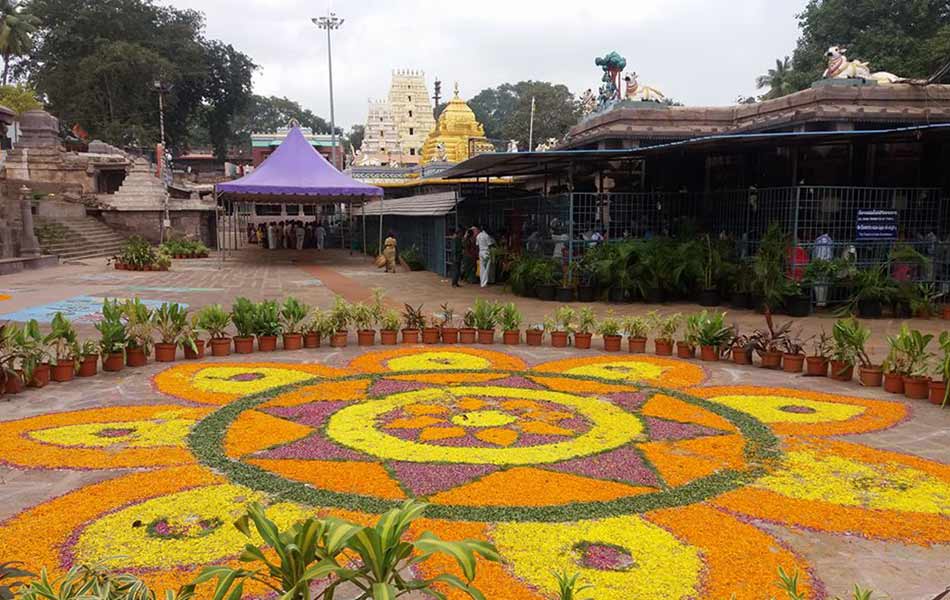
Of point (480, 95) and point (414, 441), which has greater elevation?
point (480, 95)

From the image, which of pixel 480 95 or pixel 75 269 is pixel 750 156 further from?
pixel 480 95

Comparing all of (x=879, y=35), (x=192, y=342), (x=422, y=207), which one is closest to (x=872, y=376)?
(x=192, y=342)

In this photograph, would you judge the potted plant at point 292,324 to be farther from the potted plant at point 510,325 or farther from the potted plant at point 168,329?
the potted plant at point 510,325

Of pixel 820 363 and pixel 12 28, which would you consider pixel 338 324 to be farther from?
pixel 12 28

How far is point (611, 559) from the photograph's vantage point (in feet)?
11.9

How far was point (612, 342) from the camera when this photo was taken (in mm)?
9461

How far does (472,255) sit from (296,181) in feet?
25.7

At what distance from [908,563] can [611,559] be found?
1493mm

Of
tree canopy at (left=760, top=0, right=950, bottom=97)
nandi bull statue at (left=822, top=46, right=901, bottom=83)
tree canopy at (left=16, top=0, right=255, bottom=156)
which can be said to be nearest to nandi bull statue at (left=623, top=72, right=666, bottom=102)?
nandi bull statue at (left=822, top=46, right=901, bottom=83)

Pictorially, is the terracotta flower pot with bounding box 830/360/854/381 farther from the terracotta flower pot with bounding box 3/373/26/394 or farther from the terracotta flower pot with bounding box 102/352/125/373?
the terracotta flower pot with bounding box 3/373/26/394

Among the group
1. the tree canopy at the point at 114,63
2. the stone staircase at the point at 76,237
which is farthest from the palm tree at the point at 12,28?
the stone staircase at the point at 76,237

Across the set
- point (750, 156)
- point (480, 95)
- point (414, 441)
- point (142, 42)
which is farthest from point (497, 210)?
point (480, 95)

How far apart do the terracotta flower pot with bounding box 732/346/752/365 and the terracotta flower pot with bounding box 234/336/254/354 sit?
592cm

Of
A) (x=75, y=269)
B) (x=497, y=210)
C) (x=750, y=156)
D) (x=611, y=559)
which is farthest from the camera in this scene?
(x=75, y=269)
